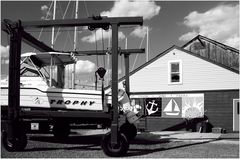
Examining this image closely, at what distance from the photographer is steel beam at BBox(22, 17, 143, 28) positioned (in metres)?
9.70

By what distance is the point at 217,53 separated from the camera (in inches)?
1110

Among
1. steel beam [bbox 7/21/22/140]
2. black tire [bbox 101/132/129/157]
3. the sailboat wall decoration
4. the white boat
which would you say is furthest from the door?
steel beam [bbox 7/21/22/140]

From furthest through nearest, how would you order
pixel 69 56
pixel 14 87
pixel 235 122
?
pixel 235 122 < pixel 69 56 < pixel 14 87

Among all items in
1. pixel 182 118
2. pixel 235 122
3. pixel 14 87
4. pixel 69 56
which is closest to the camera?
pixel 14 87

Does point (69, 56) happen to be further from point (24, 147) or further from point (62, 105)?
point (24, 147)

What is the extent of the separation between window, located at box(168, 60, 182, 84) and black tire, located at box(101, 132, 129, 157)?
12001 millimetres

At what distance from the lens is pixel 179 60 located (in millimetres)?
20953

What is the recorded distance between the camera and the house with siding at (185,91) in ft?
64.1

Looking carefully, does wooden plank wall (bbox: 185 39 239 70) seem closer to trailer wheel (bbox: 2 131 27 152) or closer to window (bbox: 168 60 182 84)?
window (bbox: 168 60 182 84)

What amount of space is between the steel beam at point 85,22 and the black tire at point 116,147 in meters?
3.23

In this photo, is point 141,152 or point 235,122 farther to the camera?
point 235,122

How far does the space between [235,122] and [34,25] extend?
1348 centimetres

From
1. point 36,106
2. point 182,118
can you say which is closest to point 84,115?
point 36,106

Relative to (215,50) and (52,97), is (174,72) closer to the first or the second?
(215,50)
